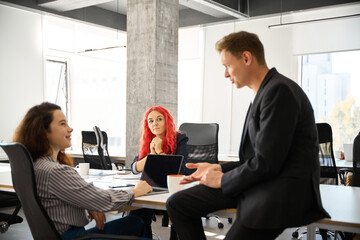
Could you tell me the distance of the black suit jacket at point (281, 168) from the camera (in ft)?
4.61

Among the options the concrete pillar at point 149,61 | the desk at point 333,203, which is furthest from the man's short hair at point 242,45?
the concrete pillar at point 149,61

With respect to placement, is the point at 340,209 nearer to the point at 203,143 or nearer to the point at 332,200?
the point at 332,200

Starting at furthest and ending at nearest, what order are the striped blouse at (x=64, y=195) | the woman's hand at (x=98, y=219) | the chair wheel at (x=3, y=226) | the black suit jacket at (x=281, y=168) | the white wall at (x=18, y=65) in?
the white wall at (x=18, y=65) → the chair wheel at (x=3, y=226) → the woman's hand at (x=98, y=219) → the striped blouse at (x=64, y=195) → the black suit jacket at (x=281, y=168)

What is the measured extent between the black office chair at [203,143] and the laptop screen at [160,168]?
186cm

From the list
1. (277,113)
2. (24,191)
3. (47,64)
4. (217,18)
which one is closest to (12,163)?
(24,191)

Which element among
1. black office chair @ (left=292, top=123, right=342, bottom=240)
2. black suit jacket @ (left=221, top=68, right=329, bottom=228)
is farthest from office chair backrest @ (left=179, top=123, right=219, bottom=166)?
black suit jacket @ (left=221, top=68, right=329, bottom=228)

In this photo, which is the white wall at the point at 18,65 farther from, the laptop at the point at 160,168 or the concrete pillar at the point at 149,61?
the laptop at the point at 160,168

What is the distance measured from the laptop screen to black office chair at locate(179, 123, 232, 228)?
1856 mm

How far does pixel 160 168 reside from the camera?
2.41 m

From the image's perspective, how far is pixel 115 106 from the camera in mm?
9297

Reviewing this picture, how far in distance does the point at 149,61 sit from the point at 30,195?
3.88 meters

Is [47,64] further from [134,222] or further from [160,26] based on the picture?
[134,222]

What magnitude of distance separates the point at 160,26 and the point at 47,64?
11.4ft

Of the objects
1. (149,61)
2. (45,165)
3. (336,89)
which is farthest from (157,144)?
(336,89)
